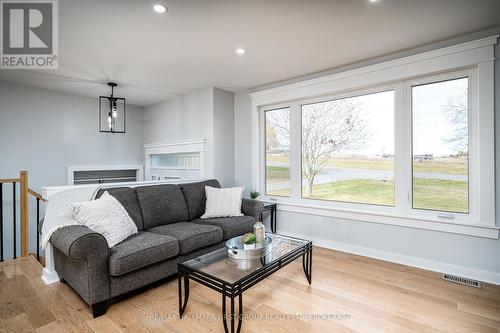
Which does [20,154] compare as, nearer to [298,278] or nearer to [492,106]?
[298,278]

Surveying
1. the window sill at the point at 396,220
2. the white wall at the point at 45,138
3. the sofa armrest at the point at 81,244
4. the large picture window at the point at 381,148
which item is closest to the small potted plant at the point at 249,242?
the sofa armrest at the point at 81,244

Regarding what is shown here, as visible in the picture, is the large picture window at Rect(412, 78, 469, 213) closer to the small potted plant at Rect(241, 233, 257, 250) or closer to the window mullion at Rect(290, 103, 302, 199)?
the window mullion at Rect(290, 103, 302, 199)

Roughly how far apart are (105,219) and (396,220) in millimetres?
3157

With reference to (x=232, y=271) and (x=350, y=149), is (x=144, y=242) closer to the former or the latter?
(x=232, y=271)

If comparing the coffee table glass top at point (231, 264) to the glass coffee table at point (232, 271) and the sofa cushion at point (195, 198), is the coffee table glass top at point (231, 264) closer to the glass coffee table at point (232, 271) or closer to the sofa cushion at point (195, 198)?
the glass coffee table at point (232, 271)

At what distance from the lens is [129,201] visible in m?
2.88

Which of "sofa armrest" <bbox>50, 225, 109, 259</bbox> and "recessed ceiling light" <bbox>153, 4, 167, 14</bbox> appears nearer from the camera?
"sofa armrest" <bbox>50, 225, 109, 259</bbox>

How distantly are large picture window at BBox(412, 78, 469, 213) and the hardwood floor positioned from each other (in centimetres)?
85

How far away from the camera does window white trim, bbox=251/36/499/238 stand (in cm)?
249

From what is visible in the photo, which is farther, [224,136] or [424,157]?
[224,136]

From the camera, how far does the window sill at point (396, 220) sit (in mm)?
2547

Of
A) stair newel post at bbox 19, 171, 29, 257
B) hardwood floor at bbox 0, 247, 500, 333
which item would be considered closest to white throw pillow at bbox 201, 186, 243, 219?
hardwood floor at bbox 0, 247, 500, 333

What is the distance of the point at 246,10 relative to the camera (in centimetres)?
213

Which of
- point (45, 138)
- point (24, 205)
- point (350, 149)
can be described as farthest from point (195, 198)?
point (45, 138)
